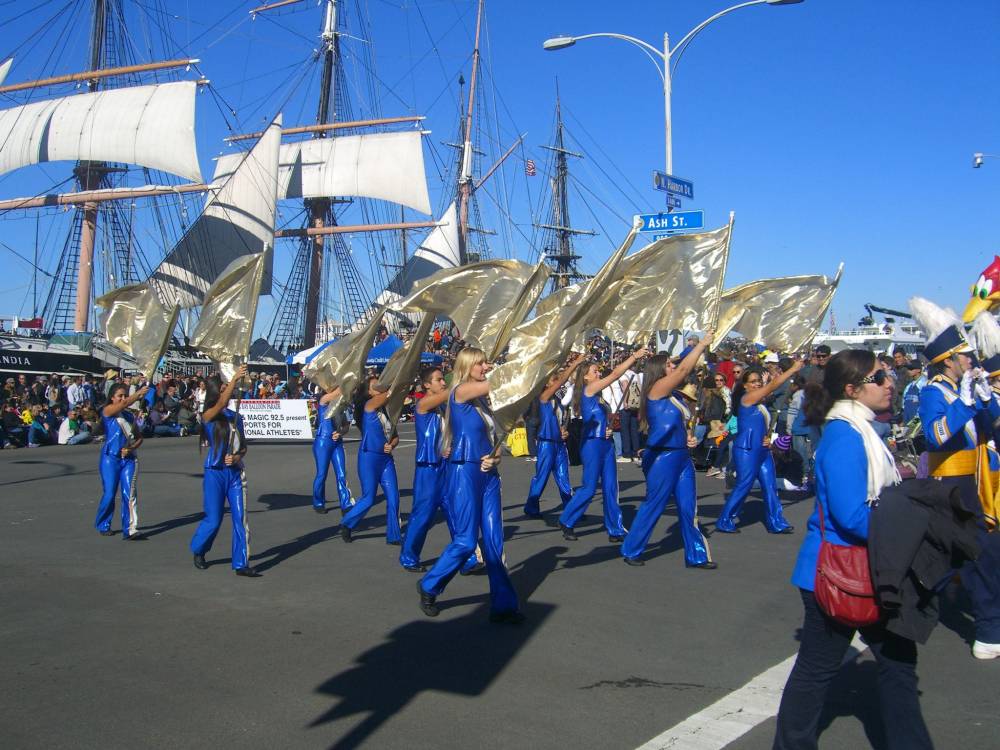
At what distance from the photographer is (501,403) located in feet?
19.5

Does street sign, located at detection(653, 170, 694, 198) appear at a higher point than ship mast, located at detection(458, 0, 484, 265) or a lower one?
lower

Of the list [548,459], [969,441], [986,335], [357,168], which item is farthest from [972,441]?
[357,168]

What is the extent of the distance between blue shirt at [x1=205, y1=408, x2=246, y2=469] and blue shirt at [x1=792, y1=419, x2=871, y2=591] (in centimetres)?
518

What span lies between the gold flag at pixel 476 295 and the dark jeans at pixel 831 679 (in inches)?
157

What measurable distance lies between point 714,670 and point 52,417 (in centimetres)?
1960

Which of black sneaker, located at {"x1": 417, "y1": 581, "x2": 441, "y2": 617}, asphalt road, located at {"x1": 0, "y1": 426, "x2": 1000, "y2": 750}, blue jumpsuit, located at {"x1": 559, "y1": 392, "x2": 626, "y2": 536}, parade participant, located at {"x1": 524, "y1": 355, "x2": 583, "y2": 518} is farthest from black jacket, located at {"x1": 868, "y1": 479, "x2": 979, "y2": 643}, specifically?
parade participant, located at {"x1": 524, "y1": 355, "x2": 583, "y2": 518}

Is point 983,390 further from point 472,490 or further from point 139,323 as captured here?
point 139,323

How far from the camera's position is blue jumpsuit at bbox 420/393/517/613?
→ 5.85 metres

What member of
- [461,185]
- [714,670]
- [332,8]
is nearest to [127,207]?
[332,8]

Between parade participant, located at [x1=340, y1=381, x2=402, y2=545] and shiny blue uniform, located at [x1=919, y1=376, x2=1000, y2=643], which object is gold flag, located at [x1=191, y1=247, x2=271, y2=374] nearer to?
parade participant, located at [x1=340, y1=381, x2=402, y2=545]

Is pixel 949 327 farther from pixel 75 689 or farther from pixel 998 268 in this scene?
pixel 75 689

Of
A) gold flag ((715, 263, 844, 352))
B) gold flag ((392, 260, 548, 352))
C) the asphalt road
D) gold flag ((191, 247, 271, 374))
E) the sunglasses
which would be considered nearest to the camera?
the sunglasses

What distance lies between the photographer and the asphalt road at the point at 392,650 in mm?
4133

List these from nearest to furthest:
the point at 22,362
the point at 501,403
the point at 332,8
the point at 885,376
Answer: the point at 885,376, the point at 501,403, the point at 22,362, the point at 332,8
